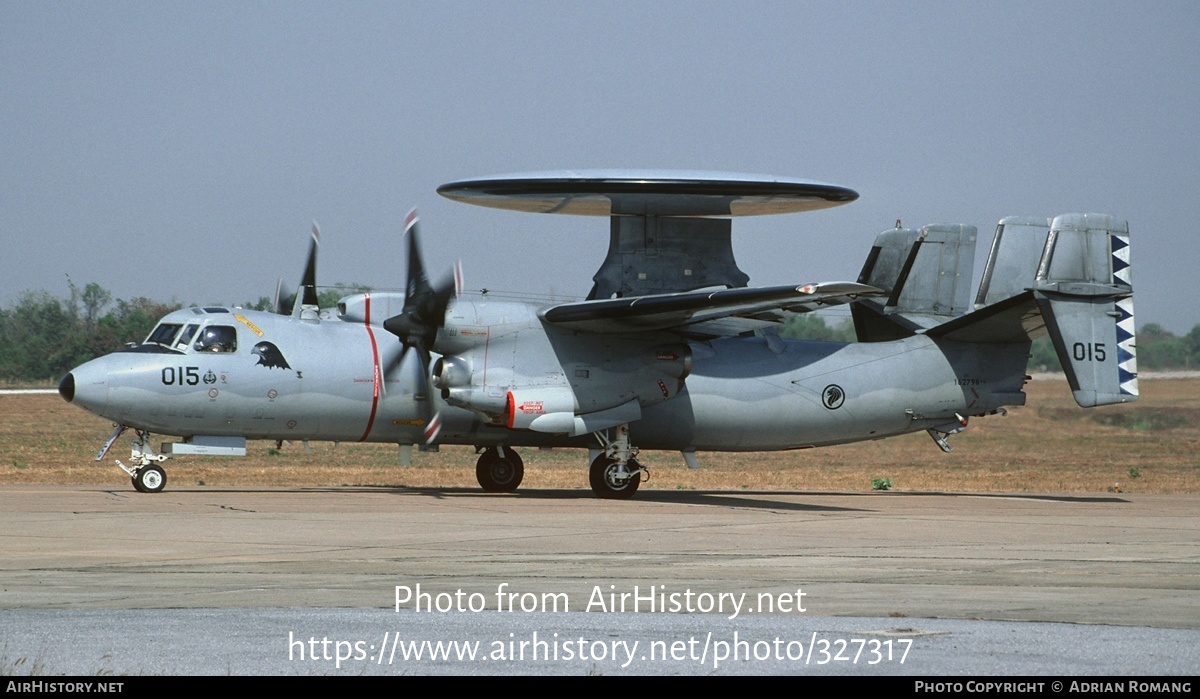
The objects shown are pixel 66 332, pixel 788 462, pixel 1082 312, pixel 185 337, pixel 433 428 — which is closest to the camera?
pixel 185 337

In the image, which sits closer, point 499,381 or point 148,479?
point 148,479

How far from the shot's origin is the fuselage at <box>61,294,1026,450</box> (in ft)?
77.9

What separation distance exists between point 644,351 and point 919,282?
715 cm

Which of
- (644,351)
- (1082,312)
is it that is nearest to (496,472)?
(644,351)

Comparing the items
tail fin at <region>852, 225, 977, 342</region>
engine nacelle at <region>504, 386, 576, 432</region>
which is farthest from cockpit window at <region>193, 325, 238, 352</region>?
tail fin at <region>852, 225, 977, 342</region>

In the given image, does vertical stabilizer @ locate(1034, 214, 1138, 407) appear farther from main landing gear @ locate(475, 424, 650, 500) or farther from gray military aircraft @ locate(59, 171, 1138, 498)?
main landing gear @ locate(475, 424, 650, 500)

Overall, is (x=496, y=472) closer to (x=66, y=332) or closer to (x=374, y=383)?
(x=374, y=383)

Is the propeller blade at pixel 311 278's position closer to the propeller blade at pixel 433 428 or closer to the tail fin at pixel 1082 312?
the propeller blade at pixel 433 428

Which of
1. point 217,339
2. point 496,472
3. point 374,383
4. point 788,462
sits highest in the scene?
point 217,339

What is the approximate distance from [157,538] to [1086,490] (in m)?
21.4

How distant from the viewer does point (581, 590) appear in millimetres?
11812

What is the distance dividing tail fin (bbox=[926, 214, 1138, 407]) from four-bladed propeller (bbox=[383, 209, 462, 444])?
10327mm

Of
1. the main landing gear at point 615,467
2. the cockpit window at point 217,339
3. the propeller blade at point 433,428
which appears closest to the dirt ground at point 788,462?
the propeller blade at point 433,428

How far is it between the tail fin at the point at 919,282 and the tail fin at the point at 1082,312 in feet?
4.30
